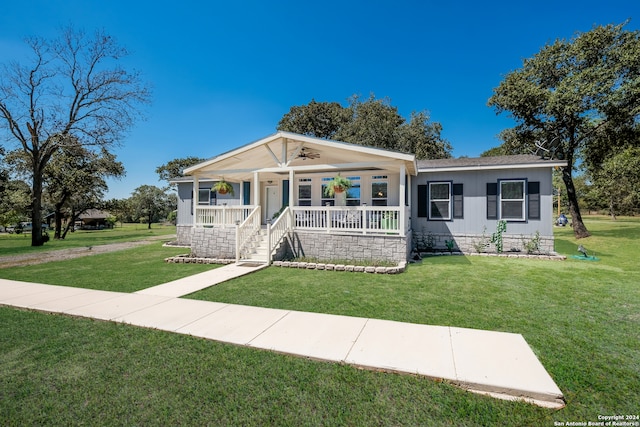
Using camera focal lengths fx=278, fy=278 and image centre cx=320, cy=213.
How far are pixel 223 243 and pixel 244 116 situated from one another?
1372 cm

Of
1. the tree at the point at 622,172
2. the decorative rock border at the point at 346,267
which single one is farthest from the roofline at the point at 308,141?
the tree at the point at 622,172

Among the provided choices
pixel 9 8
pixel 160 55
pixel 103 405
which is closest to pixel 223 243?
pixel 103 405

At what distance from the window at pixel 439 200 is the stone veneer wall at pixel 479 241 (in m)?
0.80

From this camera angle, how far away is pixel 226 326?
392cm

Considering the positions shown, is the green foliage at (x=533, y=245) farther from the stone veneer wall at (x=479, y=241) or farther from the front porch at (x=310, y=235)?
the front porch at (x=310, y=235)

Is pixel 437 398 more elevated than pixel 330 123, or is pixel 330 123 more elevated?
pixel 330 123

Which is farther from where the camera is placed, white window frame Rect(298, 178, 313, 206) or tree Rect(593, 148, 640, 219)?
tree Rect(593, 148, 640, 219)

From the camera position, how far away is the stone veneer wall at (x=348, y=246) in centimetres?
826

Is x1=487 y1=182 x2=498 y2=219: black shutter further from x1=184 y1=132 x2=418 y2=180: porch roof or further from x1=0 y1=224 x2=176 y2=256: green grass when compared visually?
x1=0 y1=224 x2=176 y2=256: green grass

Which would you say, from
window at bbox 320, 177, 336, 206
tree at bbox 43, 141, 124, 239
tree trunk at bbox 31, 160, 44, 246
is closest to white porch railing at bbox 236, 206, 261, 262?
window at bbox 320, 177, 336, 206

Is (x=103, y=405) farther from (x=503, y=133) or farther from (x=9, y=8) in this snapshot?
(x=503, y=133)

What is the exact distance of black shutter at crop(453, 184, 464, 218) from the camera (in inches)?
431

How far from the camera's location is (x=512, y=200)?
10.4 m

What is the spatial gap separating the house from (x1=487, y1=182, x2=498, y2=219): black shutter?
0.03 m
